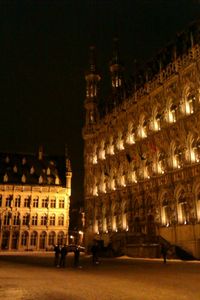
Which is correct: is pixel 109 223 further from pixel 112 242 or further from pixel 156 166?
pixel 156 166

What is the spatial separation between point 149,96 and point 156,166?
22.8 feet

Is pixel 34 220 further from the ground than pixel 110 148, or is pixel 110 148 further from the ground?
pixel 110 148

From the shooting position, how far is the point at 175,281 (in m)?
11.7

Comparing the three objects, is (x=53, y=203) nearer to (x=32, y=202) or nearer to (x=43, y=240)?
(x=32, y=202)

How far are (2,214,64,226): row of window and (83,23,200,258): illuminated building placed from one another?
1797 centimetres

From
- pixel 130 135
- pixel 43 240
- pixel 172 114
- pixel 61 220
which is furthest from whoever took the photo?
pixel 61 220

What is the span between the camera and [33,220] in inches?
2297

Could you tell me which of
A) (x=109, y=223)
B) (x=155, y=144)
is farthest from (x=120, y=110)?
(x=109, y=223)

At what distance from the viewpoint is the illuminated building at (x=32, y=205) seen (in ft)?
188

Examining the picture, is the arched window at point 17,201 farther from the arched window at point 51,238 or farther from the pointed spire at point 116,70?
the pointed spire at point 116,70

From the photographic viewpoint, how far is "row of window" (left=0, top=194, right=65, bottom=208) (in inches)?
2304

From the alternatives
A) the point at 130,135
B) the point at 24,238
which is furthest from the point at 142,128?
the point at 24,238

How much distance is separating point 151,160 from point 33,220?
108 feet

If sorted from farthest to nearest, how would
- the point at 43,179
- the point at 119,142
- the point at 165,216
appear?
the point at 43,179 < the point at 119,142 < the point at 165,216
